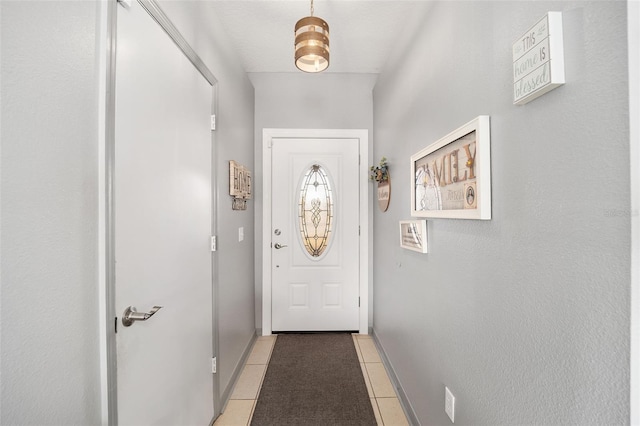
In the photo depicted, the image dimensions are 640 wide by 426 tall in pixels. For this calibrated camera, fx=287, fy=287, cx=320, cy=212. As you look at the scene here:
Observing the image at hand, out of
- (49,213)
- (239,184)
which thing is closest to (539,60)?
(49,213)

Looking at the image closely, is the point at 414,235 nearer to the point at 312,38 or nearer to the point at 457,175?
the point at 457,175

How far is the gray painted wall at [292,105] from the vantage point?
2941 mm

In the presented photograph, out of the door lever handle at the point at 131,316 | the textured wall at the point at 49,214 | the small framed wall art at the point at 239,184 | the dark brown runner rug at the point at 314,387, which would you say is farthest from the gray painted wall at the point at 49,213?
the dark brown runner rug at the point at 314,387

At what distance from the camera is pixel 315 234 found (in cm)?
297

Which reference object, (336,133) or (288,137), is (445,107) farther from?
(288,137)

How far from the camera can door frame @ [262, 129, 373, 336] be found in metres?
2.93

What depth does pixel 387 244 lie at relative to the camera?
2.42 m

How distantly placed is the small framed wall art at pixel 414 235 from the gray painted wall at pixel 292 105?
4.96 ft

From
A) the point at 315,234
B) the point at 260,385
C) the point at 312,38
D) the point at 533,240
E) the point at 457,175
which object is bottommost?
the point at 260,385

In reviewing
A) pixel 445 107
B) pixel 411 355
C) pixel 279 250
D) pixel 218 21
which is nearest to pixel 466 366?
pixel 411 355

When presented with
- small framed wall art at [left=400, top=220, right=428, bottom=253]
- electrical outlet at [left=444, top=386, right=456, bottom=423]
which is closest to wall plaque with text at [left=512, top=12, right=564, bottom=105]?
small framed wall art at [left=400, top=220, right=428, bottom=253]

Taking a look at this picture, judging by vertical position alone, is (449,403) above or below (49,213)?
below

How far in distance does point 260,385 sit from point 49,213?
6.38 feet

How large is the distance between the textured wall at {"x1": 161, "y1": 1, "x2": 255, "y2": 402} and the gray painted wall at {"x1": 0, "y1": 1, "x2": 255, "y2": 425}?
0.72 m
